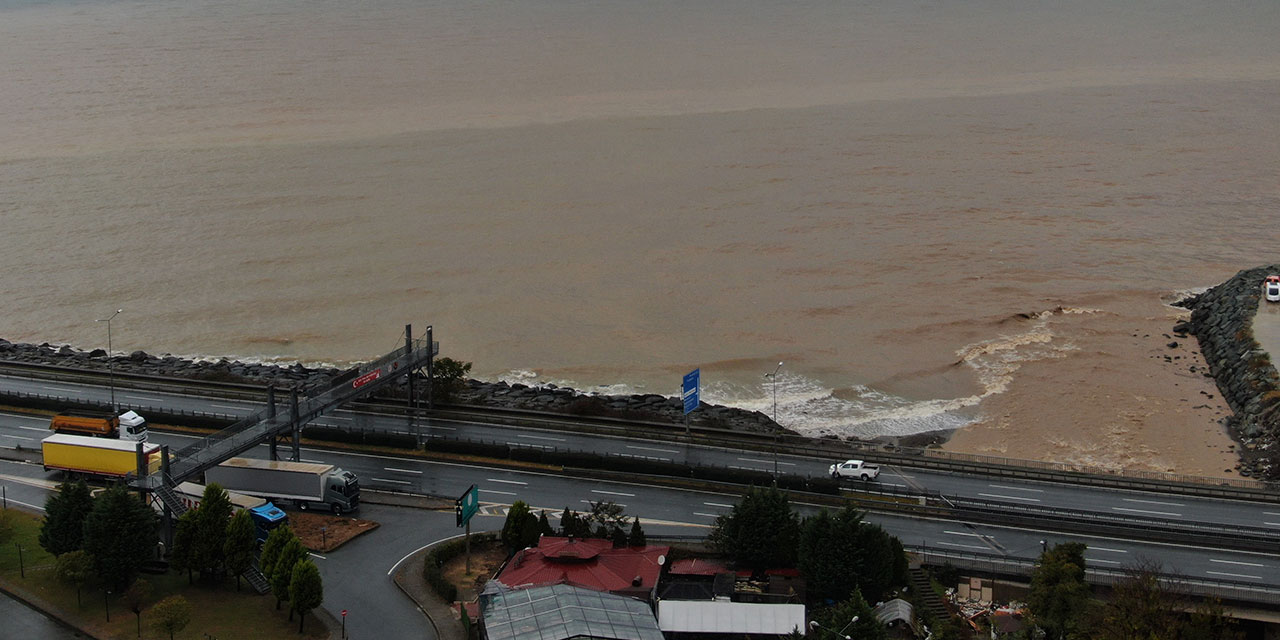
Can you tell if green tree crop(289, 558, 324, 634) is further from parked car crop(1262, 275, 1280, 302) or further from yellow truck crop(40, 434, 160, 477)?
parked car crop(1262, 275, 1280, 302)

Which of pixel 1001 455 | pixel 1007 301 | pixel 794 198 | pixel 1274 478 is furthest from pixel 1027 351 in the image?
pixel 794 198

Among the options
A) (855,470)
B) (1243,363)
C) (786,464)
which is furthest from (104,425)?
(1243,363)

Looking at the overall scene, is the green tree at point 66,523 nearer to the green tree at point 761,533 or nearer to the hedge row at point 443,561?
the hedge row at point 443,561

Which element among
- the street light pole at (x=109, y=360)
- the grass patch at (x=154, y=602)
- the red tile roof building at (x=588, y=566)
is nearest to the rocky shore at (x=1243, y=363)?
the red tile roof building at (x=588, y=566)

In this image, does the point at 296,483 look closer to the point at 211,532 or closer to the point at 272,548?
the point at 211,532

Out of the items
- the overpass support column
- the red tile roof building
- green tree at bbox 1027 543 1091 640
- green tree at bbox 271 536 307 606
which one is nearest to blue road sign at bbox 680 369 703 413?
the red tile roof building

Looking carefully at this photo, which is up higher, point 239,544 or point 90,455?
point 90,455
